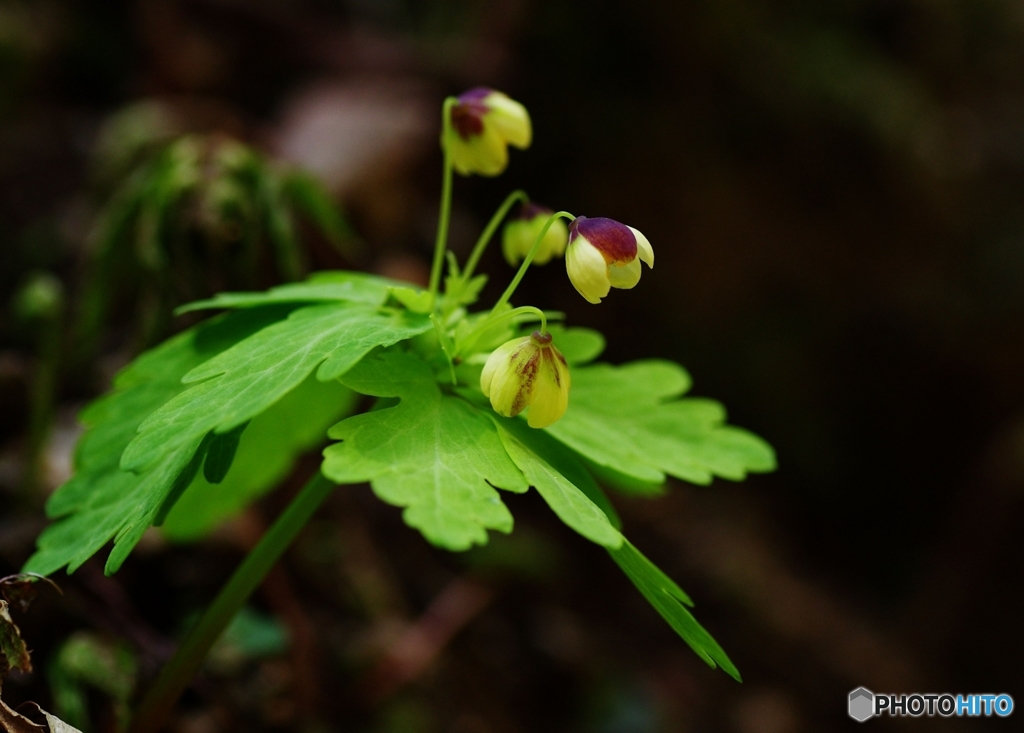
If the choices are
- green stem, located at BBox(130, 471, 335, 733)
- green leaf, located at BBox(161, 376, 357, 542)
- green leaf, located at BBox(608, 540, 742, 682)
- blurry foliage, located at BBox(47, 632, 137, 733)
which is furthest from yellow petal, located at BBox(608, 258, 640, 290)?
blurry foliage, located at BBox(47, 632, 137, 733)

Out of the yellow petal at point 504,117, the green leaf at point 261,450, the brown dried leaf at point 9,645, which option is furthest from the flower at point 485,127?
the brown dried leaf at point 9,645

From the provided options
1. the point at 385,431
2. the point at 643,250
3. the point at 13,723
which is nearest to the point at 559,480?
the point at 385,431

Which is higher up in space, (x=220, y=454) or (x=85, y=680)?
(x=220, y=454)

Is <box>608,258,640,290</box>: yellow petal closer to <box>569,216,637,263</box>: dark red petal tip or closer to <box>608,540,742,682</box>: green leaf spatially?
<box>569,216,637,263</box>: dark red petal tip

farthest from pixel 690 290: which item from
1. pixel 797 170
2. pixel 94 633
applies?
pixel 94 633

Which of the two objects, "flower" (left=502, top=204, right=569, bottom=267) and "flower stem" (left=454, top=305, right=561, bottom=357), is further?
"flower" (left=502, top=204, right=569, bottom=267)

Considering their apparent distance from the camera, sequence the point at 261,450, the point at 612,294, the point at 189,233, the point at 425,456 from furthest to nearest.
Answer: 1. the point at 612,294
2. the point at 189,233
3. the point at 261,450
4. the point at 425,456

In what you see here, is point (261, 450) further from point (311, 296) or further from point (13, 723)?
point (13, 723)

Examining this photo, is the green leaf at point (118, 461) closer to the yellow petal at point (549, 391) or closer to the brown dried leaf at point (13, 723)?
the brown dried leaf at point (13, 723)
